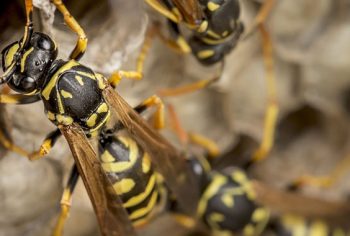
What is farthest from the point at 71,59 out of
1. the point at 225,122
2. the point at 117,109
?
the point at 225,122

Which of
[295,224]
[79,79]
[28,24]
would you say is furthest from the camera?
[295,224]

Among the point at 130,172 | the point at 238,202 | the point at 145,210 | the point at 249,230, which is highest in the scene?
the point at 130,172

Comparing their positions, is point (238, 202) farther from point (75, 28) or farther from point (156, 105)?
point (75, 28)

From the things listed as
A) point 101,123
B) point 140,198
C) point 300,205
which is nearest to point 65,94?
point 101,123

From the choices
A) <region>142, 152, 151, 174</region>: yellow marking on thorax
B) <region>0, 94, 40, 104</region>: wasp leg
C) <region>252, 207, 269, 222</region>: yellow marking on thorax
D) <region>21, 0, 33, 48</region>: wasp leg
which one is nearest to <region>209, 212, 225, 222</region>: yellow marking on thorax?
<region>252, 207, 269, 222</region>: yellow marking on thorax

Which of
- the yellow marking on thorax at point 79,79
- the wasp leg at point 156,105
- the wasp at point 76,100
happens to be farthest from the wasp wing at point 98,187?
the wasp leg at point 156,105

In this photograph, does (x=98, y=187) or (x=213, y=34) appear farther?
(x=213, y=34)

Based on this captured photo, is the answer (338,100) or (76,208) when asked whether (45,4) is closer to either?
(76,208)
